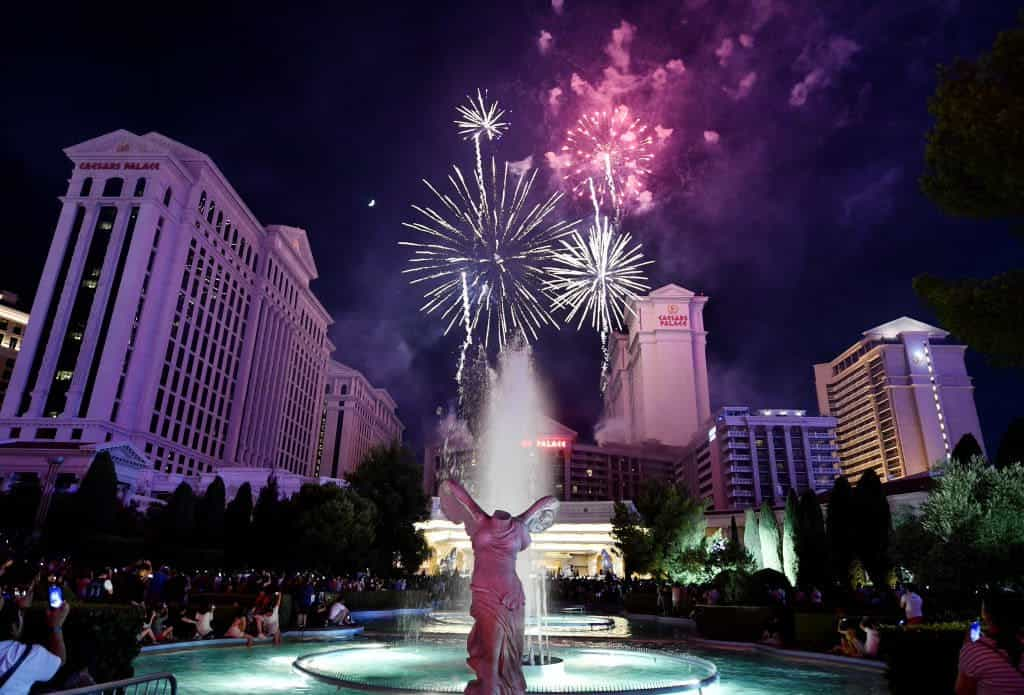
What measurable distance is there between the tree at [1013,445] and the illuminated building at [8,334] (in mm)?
128568

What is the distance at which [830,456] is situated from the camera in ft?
399

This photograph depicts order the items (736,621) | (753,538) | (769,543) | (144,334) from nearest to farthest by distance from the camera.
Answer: (736,621)
(769,543)
(753,538)
(144,334)

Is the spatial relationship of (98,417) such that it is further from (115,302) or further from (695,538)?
(695,538)

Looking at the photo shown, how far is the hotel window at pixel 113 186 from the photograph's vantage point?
3041 inches

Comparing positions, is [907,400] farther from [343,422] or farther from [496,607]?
[496,607]

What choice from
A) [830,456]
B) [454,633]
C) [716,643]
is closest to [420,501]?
[454,633]

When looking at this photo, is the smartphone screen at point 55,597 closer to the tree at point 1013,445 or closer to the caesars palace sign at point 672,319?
the tree at point 1013,445

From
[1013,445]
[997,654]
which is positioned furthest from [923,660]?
[1013,445]

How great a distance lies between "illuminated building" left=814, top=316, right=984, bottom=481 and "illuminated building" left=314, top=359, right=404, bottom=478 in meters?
113

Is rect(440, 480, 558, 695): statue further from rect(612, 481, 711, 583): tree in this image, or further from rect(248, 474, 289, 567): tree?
rect(248, 474, 289, 567): tree

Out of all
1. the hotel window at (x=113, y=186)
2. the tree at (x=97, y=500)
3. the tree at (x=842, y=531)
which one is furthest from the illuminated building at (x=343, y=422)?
the tree at (x=842, y=531)

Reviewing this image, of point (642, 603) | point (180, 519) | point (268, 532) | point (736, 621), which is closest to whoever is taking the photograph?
point (736, 621)

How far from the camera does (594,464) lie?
5743 inches

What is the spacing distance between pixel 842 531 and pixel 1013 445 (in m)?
11.6
